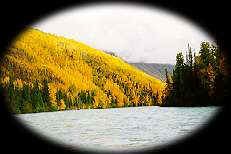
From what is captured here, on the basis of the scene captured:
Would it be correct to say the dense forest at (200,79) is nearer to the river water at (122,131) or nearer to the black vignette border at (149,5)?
the river water at (122,131)

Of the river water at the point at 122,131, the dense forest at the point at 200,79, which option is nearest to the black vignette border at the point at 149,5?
the river water at the point at 122,131

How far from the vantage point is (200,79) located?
56688mm

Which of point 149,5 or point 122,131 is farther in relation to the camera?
point 122,131

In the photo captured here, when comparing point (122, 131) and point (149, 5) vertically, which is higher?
Answer: point (149, 5)

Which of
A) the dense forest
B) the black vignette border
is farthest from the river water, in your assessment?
the dense forest

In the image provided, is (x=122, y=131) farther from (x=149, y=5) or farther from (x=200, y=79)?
(x=200, y=79)

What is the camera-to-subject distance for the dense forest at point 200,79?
50.8 meters

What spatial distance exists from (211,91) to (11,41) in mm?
46243

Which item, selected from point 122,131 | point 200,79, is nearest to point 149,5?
point 122,131

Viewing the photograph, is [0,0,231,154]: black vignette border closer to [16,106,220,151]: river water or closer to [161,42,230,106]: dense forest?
[16,106,220,151]: river water

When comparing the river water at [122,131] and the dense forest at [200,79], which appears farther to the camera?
the dense forest at [200,79]

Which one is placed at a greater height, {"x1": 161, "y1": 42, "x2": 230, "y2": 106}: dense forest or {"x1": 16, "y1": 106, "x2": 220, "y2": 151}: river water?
{"x1": 161, "y1": 42, "x2": 230, "y2": 106}: dense forest

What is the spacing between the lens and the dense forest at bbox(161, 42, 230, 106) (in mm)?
50781

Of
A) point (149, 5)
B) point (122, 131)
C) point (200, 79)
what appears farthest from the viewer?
point (200, 79)
